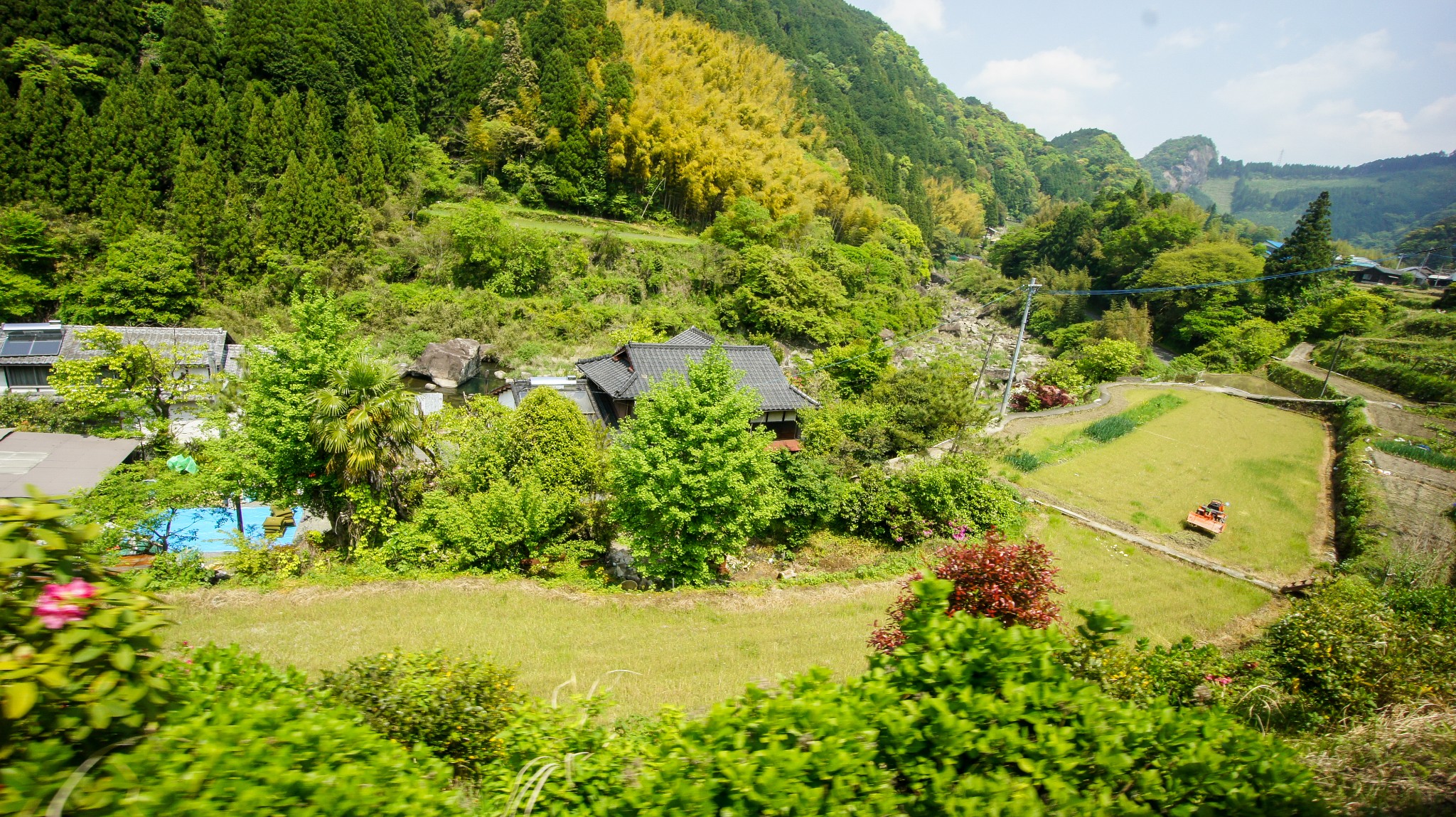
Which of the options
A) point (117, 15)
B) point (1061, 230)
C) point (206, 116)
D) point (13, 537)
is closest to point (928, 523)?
point (13, 537)

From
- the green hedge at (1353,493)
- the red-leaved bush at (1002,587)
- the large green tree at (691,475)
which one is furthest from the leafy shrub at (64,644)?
the green hedge at (1353,493)

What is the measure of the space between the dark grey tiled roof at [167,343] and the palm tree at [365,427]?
12.8 meters

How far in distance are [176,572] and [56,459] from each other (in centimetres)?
815

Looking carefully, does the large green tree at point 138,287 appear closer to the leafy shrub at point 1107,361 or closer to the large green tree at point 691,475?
the large green tree at point 691,475

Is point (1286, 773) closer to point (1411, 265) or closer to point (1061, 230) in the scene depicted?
point (1061, 230)

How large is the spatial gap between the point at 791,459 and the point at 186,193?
30658 mm

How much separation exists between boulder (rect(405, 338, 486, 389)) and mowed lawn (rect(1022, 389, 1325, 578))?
76.8 ft

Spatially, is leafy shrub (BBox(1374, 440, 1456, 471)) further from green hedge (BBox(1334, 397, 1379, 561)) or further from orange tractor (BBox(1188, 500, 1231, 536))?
orange tractor (BBox(1188, 500, 1231, 536))

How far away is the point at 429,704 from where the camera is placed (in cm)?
462

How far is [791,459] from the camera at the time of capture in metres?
14.0

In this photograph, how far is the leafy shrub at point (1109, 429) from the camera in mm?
18875

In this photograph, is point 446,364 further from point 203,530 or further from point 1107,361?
point 1107,361

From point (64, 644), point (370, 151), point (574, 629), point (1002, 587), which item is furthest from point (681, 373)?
point (370, 151)

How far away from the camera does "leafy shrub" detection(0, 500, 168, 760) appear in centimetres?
203
